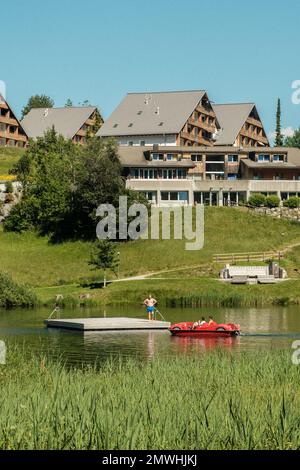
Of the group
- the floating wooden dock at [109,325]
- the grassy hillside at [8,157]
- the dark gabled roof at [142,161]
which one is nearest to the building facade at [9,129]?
the grassy hillside at [8,157]

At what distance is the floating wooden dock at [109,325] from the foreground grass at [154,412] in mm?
24296

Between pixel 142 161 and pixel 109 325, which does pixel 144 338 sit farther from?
pixel 142 161

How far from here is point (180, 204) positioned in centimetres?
10712

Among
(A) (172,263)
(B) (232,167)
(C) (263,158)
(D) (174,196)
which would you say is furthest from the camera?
(B) (232,167)

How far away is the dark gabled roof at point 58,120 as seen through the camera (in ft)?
506

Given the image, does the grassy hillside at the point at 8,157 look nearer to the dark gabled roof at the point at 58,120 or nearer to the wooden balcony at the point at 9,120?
the wooden balcony at the point at 9,120

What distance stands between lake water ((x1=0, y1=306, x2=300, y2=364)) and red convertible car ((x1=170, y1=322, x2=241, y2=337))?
20.7 inches

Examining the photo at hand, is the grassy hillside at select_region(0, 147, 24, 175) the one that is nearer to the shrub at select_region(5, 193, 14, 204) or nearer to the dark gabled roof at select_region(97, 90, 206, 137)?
the dark gabled roof at select_region(97, 90, 206, 137)

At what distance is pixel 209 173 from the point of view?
124m

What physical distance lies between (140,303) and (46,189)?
102ft

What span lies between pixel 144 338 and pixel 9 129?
99.5 metres

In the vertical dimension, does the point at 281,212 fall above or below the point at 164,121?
below

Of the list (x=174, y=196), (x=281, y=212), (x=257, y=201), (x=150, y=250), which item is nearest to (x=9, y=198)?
(x=174, y=196)

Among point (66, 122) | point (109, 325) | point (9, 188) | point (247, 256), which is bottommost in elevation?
point (109, 325)
